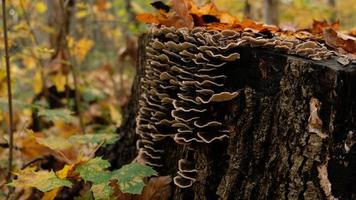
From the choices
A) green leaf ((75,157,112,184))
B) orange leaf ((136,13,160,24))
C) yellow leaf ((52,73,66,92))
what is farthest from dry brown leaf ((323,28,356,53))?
yellow leaf ((52,73,66,92))

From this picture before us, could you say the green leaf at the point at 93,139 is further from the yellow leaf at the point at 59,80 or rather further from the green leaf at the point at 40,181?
the yellow leaf at the point at 59,80

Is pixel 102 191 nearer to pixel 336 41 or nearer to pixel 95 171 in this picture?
pixel 95 171

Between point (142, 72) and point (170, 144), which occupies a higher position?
point (142, 72)

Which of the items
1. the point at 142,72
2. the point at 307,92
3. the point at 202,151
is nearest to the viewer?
the point at 307,92

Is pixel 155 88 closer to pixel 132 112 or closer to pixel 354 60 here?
pixel 132 112

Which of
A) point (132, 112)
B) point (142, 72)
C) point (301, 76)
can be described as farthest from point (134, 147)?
point (301, 76)

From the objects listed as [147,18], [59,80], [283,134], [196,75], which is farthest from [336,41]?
[59,80]
